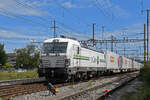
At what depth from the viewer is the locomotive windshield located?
15.7 meters

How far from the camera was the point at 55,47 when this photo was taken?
16000 millimetres

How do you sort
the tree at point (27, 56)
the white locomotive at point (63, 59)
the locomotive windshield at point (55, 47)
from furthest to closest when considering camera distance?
the tree at point (27, 56)
the locomotive windshield at point (55, 47)
the white locomotive at point (63, 59)

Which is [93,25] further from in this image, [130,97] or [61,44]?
[130,97]

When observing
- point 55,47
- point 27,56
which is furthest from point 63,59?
point 27,56

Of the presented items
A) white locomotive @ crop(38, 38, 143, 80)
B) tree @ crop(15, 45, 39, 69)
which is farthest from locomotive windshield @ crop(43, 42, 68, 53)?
tree @ crop(15, 45, 39, 69)

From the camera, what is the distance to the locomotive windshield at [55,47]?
1567cm

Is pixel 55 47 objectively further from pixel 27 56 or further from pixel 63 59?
pixel 27 56

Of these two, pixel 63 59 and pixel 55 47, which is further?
pixel 55 47

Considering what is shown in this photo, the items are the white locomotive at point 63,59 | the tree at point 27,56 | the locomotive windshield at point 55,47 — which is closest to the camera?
the white locomotive at point 63,59

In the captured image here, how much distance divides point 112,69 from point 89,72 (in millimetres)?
10228

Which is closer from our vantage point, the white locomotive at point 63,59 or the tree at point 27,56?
the white locomotive at point 63,59

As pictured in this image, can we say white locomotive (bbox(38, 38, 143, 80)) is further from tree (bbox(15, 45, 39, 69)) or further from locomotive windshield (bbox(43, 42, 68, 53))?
tree (bbox(15, 45, 39, 69))

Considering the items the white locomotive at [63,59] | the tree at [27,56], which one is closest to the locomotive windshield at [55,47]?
the white locomotive at [63,59]

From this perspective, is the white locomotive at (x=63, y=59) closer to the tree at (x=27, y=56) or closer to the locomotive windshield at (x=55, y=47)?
the locomotive windshield at (x=55, y=47)
